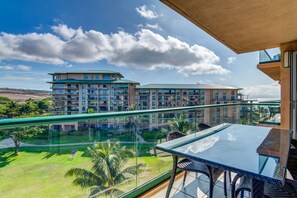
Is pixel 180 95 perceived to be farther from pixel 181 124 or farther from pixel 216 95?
pixel 181 124

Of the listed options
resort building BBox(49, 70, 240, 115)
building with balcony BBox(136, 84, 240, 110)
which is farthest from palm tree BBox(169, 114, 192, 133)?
resort building BBox(49, 70, 240, 115)

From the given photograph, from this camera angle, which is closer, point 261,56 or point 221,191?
point 221,191

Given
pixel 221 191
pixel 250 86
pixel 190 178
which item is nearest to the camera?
pixel 221 191

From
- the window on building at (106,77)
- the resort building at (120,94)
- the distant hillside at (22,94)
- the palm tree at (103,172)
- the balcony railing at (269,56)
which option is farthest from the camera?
the window on building at (106,77)

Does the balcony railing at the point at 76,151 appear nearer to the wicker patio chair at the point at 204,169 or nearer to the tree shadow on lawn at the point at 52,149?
the tree shadow on lawn at the point at 52,149

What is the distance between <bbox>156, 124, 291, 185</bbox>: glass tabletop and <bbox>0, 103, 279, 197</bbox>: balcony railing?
79 cm

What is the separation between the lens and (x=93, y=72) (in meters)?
48.7

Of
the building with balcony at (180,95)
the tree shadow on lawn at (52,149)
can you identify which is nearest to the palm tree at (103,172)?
the tree shadow on lawn at (52,149)

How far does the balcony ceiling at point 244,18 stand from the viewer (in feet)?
7.48

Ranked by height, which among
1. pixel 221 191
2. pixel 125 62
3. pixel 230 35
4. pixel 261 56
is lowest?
pixel 221 191

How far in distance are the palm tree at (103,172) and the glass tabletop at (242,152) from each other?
0.88m

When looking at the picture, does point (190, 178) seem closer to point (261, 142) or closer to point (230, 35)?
point (261, 142)

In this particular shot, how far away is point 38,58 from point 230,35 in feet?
183

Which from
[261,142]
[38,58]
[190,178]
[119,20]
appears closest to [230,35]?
[261,142]
